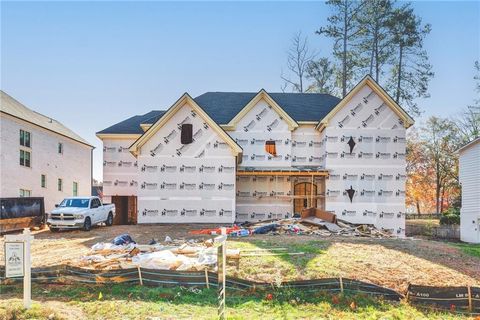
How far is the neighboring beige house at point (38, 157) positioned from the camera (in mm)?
25484

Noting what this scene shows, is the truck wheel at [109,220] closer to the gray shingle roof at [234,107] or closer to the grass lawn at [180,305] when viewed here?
the gray shingle roof at [234,107]

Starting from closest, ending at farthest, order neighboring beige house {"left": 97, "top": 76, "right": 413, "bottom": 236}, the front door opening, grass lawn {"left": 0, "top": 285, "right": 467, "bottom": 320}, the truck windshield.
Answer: grass lawn {"left": 0, "top": 285, "right": 467, "bottom": 320} → the truck windshield → neighboring beige house {"left": 97, "top": 76, "right": 413, "bottom": 236} → the front door opening

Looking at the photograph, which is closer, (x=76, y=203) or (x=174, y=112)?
(x=76, y=203)

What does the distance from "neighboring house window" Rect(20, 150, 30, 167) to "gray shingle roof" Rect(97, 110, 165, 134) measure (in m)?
5.74

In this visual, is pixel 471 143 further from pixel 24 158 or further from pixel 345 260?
pixel 24 158

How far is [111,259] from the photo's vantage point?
11305 millimetres

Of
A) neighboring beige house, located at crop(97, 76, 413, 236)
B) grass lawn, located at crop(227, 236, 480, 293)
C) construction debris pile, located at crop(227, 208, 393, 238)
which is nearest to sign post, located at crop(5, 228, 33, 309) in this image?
grass lawn, located at crop(227, 236, 480, 293)

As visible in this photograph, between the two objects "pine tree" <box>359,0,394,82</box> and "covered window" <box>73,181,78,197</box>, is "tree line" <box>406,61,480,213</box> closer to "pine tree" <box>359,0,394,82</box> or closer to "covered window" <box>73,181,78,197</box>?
"pine tree" <box>359,0,394,82</box>

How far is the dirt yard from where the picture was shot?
10.5 m

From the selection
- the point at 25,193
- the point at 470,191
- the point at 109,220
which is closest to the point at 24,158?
the point at 25,193

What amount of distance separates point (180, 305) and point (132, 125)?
21.9 meters

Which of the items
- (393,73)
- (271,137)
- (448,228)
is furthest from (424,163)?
(271,137)

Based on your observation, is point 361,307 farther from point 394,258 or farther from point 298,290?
point 394,258

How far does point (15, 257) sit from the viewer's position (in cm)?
812
